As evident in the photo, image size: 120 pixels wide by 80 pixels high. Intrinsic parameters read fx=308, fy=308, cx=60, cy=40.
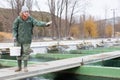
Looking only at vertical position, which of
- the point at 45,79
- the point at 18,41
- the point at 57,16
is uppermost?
the point at 57,16

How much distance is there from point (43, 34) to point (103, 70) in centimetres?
5047

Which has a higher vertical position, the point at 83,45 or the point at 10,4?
the point at 10,4

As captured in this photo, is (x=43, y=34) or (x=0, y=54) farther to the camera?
(x=43, y=34)

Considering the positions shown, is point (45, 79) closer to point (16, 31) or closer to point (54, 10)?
point (16, 31)

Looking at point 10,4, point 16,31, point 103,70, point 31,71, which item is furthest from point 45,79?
point 10,4

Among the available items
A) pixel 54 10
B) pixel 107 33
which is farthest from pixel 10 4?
pixel 107 33

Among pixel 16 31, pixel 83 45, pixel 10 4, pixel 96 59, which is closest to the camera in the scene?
pixel 16 31

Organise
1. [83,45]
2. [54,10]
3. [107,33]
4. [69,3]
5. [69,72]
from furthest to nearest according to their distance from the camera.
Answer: [107,33], [69,3], [54,10], [83,45], [69,72]

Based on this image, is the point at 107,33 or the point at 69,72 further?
the point at 107,33

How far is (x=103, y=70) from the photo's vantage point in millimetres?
11672

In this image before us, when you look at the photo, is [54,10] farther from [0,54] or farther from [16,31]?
[16,31]

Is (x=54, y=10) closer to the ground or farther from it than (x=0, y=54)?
farther from it

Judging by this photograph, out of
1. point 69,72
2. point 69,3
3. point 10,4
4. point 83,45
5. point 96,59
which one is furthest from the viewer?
point 69,3

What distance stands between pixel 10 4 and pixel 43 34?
20972 millimetres
